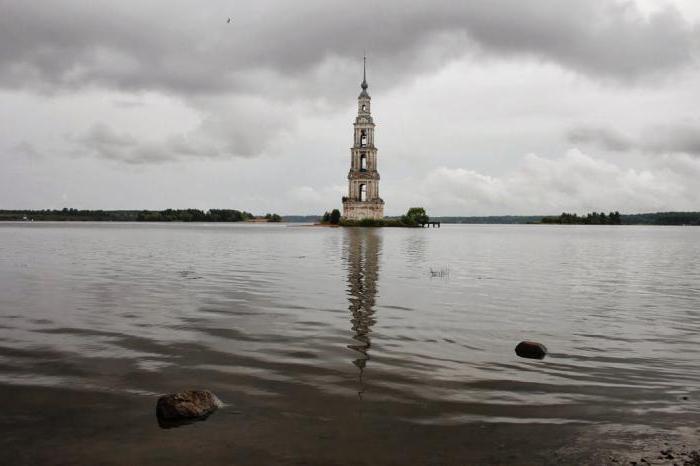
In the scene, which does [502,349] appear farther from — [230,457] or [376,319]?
[230,457]

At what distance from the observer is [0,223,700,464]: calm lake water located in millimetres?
9070

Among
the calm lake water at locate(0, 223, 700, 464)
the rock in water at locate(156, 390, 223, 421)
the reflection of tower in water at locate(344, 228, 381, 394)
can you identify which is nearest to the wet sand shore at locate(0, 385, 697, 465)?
the calm lake water at locate(0, 223, 700, 464)

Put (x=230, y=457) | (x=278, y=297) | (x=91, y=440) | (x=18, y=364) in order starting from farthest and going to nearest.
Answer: (x=278, y=297) < (x=18, y=364) < (x=91, y=440) < (x=230, y=457)

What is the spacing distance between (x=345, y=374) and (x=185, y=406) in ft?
13.8

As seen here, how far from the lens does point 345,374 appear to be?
43.1 feet

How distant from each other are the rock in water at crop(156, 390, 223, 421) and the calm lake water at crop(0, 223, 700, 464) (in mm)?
276

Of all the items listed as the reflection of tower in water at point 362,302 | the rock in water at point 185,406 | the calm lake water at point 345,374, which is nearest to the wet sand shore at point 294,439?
the calm lake water at point 345,374

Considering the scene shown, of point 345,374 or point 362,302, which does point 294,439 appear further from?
point 362,302

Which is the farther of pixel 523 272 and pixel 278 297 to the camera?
pixel 523 272

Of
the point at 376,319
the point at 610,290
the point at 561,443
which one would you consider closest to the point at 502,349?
the point at 376,319

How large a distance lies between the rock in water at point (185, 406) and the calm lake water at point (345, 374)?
276 millimetres

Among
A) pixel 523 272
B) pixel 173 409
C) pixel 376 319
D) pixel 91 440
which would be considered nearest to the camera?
pixel 91 440

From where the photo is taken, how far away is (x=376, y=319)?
2045cm

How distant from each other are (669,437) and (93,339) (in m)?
15.0
